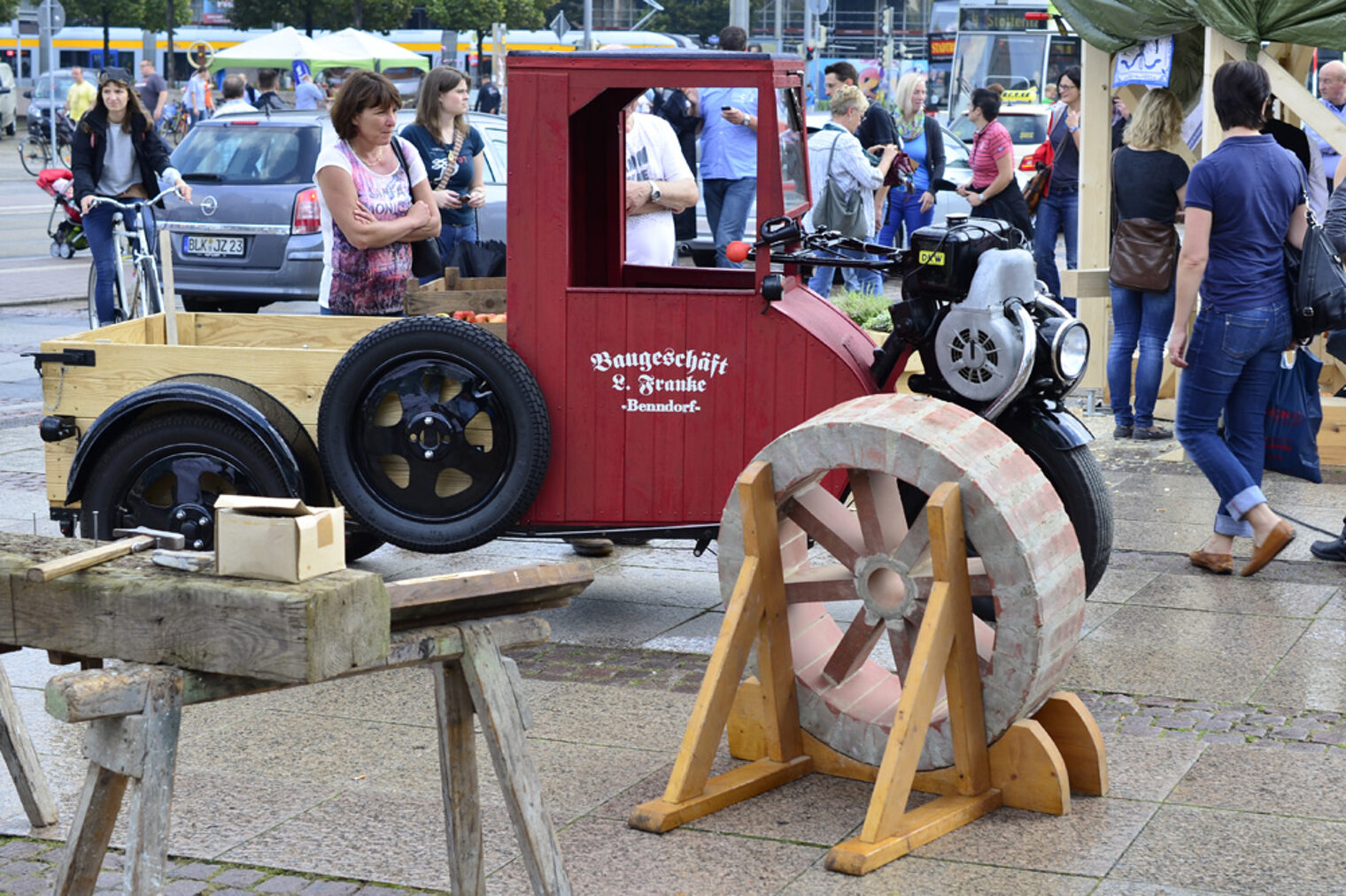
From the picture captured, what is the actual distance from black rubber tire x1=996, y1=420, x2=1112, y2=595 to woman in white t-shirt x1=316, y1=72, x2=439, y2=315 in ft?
8.33

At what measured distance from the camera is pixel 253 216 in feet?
43.9

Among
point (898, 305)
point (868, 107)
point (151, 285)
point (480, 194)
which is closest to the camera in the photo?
point (898, 305)

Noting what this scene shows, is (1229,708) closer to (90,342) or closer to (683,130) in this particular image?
(90,342)

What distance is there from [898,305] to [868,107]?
8467mm

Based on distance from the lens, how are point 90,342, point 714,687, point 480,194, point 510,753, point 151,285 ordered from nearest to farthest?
1. point 510,753
2. point 714,687
3. point 90,342
4. point 480,194
5. point 151,285

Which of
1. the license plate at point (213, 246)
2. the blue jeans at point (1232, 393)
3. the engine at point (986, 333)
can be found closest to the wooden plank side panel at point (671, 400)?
the engine at point (986, 333)

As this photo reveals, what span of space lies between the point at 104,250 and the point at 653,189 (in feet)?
19.5

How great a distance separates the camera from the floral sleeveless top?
6.81m

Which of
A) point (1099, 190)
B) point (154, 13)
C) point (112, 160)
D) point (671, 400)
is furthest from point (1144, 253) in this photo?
point (154, 13)

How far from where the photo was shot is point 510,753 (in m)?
3.44

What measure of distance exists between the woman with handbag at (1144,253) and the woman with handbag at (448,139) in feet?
11.4

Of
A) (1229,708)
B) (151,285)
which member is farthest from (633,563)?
(151,285)

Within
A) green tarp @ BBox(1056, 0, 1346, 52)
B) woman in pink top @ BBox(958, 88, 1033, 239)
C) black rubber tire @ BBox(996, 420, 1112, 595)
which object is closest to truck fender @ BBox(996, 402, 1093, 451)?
black rubber tire @ BBox(996, 420, 1112, 595)

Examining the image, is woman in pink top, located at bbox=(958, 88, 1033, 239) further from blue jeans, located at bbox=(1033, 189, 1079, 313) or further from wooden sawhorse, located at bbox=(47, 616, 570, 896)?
wooden sawhorse, located at bbox=(47, 616, 570, 896)
